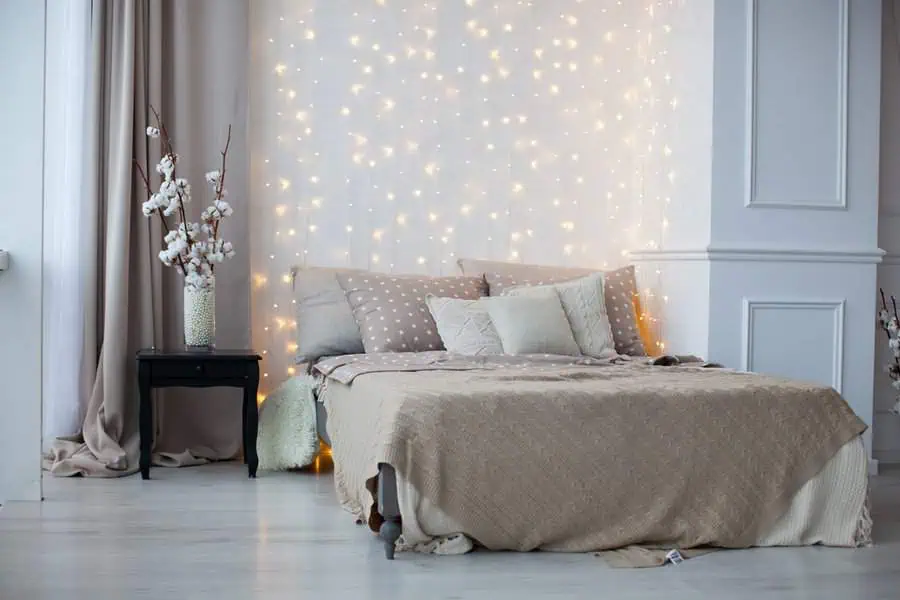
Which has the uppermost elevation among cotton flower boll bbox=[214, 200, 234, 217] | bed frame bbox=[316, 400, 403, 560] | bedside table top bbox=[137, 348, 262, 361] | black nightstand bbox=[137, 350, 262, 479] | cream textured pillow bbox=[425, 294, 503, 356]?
cotton flower boll bbox=[214, 200, 234, 217]

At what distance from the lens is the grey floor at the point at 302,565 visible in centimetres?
291

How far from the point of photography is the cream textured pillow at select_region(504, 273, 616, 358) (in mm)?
4695

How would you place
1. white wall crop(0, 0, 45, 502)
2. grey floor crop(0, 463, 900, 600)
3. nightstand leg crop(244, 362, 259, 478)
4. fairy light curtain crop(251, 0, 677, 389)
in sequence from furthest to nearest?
fairy light curtain crop(251, 0, 677, 389) → nightstand leg crop(244, 362, 259, 478) → white wall crop(0, 0, 45, 502) → grey floor crop(0, 463, 900, 600)

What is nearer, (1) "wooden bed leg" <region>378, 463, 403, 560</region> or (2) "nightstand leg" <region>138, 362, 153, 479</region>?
(1) "wooden bed leg" <region>378, 463, 403, 560</region>

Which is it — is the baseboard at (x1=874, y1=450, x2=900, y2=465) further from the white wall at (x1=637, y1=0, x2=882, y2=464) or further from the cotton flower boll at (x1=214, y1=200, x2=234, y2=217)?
the cotton flower boll at (x1=214, y1=200, x2=234, y2=217)

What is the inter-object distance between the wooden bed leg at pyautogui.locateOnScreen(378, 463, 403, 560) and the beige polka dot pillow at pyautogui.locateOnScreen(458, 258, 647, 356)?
1844mm

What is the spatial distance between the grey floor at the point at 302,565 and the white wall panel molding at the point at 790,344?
0.97 meters

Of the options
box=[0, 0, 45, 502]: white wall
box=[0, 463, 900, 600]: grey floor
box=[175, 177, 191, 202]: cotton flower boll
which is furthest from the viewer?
box=[175, 177, 191, 202]: cotton flower boll

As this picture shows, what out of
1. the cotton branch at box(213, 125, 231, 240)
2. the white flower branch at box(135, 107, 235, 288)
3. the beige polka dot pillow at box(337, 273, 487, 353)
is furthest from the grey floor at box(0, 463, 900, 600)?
the cotton branch at box(213, 125, 231, 240)

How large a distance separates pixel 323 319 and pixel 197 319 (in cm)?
55

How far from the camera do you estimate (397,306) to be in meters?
4.74

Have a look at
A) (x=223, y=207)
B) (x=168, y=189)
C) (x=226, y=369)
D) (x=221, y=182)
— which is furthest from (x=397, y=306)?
(x=168, y=189)

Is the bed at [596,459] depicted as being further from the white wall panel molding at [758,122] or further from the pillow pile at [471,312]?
the white wall panel molding at [758,122]

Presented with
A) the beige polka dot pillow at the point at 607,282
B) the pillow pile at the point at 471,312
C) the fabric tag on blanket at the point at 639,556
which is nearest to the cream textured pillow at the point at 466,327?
the pillow pile at the point at 471,312
